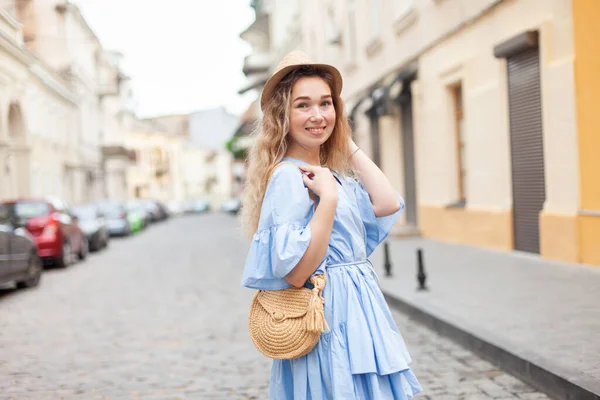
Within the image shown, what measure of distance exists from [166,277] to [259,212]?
10.6 m

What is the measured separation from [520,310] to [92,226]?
52.3ft

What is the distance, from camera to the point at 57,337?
7.42 meters

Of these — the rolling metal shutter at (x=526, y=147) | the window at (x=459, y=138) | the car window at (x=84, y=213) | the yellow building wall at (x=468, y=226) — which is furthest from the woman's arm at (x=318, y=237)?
the car window at (x=84, y=213)

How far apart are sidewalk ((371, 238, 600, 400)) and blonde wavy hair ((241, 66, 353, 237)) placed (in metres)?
2.23

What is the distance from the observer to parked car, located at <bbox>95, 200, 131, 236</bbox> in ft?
94.0

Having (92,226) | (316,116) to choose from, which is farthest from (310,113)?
(92,226)

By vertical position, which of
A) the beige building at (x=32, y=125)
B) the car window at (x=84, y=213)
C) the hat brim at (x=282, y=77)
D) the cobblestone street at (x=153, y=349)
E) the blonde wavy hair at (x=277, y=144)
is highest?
the beige building at (x=32, y=125)

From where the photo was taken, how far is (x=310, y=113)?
8.70 ft

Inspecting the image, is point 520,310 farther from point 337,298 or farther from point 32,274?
point 32,274

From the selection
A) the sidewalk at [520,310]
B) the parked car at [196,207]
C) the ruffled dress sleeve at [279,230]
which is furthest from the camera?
the parked car at [196,207]

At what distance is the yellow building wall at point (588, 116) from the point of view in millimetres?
8867

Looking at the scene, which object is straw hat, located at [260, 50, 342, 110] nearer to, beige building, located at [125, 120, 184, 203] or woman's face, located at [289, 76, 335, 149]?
woman's face, located at [289, 76, 335, 149]

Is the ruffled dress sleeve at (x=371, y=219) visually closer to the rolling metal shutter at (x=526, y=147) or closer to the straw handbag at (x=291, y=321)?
the straw handbag at (x=291, y=321)

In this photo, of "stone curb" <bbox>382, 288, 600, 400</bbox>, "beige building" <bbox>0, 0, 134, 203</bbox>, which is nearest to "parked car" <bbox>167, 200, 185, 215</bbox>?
"beige building" <bbox>0, 0, 134, 203</bbox>
